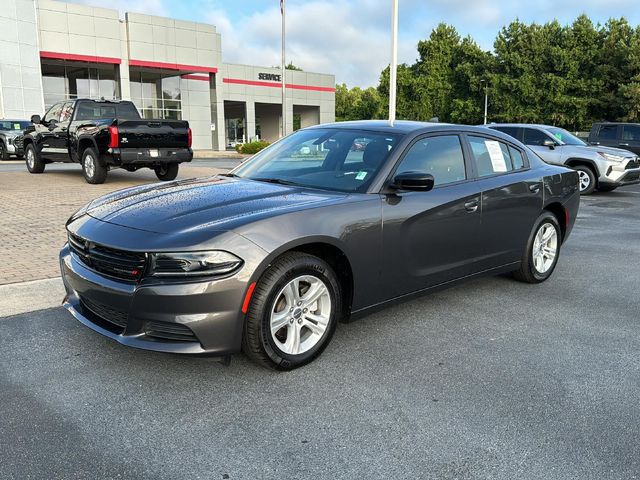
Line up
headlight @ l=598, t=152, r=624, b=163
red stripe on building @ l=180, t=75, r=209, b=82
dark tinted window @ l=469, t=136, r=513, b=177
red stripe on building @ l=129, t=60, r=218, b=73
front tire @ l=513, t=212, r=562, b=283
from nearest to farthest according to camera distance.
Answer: dark tinted window @ l=469, t=136, r=513, b=177, front tire @ l=513, t=212, r=562, b=283, headlight @ l=598, t=152, r=624, b=163, red stripe on building @ l=129, t=60, r=218, b=73, red stripe on building @ l=180, t=75, r=209, b=82

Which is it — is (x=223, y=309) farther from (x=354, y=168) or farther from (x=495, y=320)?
(x=495, y=320)

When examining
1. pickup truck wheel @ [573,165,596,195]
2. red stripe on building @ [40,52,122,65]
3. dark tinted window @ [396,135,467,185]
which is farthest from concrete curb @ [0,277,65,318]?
red stripe on building @ [40,52,122,65]

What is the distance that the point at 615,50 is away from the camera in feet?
155

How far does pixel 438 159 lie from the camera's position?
15.0ft

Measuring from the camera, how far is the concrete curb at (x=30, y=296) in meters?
4.70

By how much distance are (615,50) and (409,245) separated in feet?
170

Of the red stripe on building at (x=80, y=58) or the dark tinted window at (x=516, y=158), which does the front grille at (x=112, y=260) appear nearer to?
the dark tinted window at (x=516, y=158)

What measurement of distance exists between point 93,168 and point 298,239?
11.0 m

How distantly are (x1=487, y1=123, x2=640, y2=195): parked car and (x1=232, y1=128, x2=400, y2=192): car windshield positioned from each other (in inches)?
394

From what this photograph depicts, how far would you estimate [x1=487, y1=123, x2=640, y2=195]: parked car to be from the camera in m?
13.7

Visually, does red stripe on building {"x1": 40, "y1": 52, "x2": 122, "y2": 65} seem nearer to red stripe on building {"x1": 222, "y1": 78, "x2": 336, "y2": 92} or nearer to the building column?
red stripe on building {"x1": 222, "y1": 78, "x2": 336, "y2": 92}

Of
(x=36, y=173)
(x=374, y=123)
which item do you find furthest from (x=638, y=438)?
(x=36, y=173)

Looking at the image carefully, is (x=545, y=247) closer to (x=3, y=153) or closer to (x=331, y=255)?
(x=331, y=255)

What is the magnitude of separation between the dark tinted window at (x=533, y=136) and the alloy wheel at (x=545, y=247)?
9.08m
